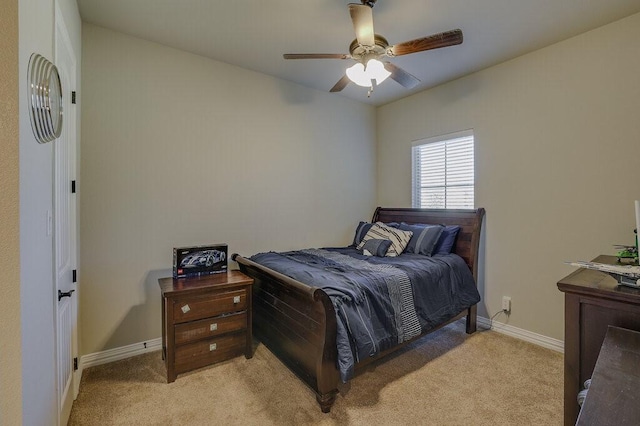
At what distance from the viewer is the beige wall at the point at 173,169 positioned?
2447 millimetres

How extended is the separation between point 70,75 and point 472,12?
2.86 m

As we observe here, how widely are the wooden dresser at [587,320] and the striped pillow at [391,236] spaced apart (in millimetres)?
1779

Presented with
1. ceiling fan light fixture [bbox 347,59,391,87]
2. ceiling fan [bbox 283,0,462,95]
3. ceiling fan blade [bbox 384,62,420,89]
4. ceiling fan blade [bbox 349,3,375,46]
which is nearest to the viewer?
ceiling fan blade [bbox 349,3,375,46]

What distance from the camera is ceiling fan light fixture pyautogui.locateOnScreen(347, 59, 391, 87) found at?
7.15 ft

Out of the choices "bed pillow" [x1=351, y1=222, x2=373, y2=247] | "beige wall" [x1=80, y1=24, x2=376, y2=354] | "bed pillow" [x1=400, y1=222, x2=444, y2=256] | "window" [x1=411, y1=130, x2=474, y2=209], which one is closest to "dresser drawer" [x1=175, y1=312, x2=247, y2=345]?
"beige wall" [x1=80, y1=24, x2=376, y2=354]

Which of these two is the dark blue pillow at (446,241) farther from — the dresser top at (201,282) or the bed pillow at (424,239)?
the dresser top at (201,282)

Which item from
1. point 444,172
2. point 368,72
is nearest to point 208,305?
point 368,72

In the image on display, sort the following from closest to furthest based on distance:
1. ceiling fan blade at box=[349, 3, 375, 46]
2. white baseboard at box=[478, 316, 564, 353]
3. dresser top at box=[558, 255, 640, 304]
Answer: dresser top at box=[558, 255, 640, 304] → ceiling fan blade at box=[349, 3, 375, 46] → white baseboard at box=[478, 316, 564, 353]

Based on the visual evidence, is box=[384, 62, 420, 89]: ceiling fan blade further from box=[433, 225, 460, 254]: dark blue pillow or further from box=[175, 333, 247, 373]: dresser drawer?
box=[175, 333, 247, 373]: dresser drawer

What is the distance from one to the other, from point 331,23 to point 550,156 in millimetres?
2250

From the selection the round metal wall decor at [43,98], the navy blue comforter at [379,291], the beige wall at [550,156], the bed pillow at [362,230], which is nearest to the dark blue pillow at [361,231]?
the bed pillow at [362,230]

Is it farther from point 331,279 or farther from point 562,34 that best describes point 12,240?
Answer: point 562,34

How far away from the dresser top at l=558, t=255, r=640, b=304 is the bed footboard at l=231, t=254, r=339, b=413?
1228 mm

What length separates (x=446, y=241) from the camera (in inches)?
127
